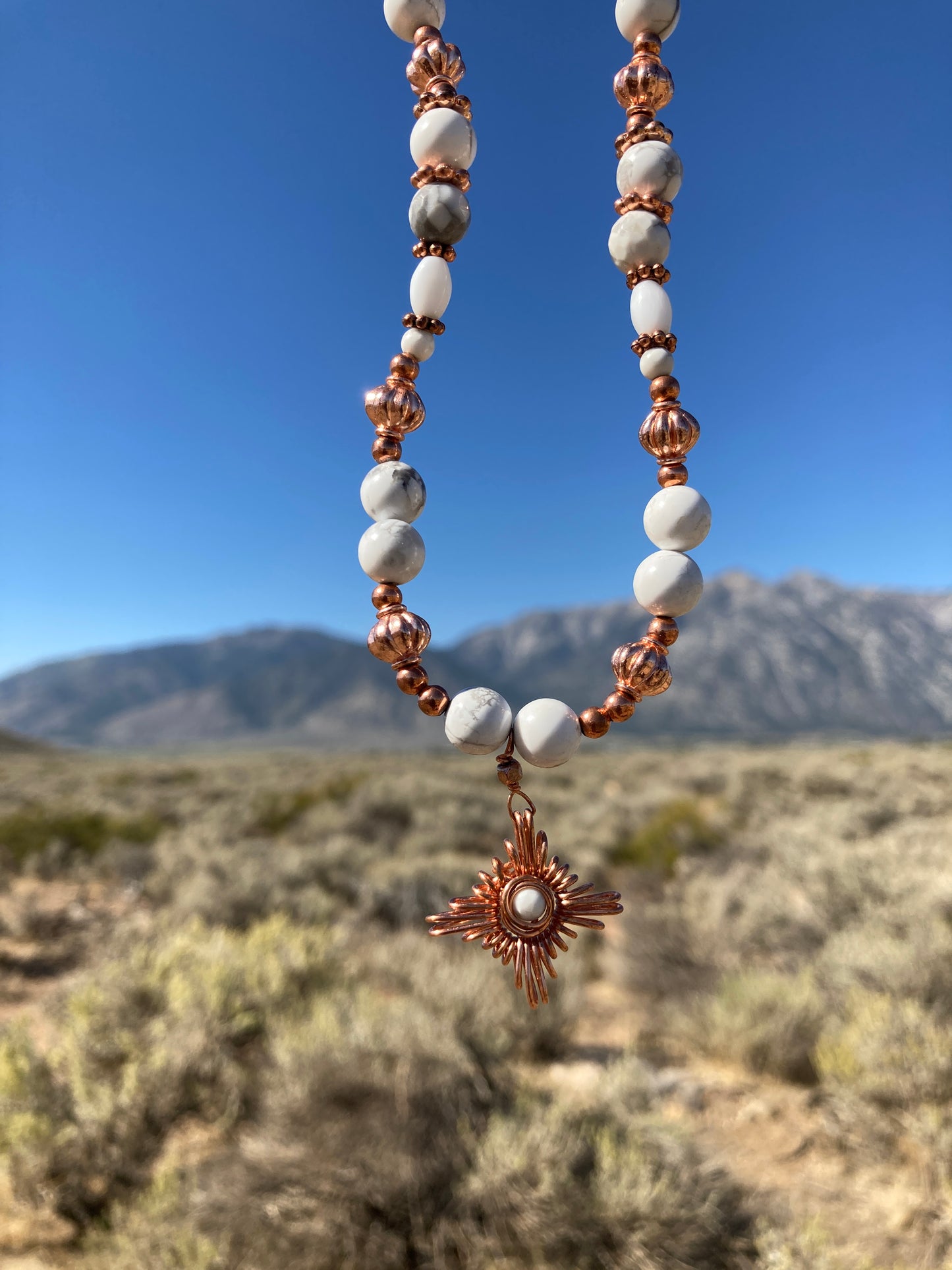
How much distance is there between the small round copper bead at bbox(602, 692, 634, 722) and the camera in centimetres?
140

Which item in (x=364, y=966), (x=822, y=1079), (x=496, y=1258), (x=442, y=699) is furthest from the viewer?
(x=364, y=966)

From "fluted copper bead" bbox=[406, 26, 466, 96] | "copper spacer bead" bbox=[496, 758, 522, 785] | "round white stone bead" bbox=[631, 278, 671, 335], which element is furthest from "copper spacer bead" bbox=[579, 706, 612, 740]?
"fluted copper bead" bbox=[406, 26, 466, 96]

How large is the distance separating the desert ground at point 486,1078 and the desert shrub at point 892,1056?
14mm

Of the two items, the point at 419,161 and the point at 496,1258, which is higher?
the point at 419,161

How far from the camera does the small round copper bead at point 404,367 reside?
5.02 feet

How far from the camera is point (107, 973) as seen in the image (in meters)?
4.18

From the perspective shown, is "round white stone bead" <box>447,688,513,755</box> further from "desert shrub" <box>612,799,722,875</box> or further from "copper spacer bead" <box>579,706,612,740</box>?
"desert shrub" <box>612,799,722,875</box>

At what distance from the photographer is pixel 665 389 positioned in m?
1.51

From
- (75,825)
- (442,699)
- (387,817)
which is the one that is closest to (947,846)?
(442,699)

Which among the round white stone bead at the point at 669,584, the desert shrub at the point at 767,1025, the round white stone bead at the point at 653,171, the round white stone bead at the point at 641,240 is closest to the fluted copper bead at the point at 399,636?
the round white stone bead at the point at 669,584

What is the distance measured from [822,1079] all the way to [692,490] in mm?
4130

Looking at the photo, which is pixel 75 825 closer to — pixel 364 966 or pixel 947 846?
pixel 364 966

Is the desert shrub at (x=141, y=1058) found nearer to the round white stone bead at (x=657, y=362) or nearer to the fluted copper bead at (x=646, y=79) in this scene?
the round white stone bead at (x=657, y=362)

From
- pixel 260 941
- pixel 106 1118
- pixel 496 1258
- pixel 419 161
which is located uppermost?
pixel 419 161
